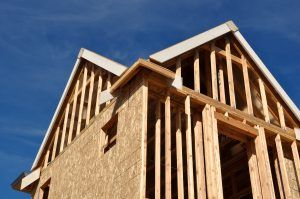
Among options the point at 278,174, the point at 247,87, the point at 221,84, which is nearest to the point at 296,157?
the point at 278,174

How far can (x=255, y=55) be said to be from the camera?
566 inches

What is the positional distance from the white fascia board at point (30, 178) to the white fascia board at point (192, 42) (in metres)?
8.41

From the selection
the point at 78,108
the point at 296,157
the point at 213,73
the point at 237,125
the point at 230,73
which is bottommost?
the point at 296,157

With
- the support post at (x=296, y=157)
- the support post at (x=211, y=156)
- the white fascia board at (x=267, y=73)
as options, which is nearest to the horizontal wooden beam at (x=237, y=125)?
the support post at (x=211, y=156)

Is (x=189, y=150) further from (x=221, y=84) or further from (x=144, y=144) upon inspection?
(x=221, y=84)

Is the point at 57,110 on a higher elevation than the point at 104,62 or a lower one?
higher

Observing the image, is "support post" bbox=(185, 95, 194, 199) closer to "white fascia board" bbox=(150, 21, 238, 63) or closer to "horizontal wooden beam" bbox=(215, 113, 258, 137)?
"horizontal wooden beam" bbox=(215, 113, 258, 137)

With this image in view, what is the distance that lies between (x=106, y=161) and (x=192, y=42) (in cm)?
445

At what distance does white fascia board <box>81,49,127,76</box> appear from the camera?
40.7 ft

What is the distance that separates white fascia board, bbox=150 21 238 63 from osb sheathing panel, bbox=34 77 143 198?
41.6 inches

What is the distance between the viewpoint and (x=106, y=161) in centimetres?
1187

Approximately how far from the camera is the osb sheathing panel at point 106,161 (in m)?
10.4

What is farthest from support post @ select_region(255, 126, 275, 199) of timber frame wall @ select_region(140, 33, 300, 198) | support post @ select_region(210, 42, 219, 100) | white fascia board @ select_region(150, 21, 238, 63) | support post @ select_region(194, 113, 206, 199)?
white fascia board @ select_region(150, 21, 238, 63)

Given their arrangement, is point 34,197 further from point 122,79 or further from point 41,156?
point 122,79
